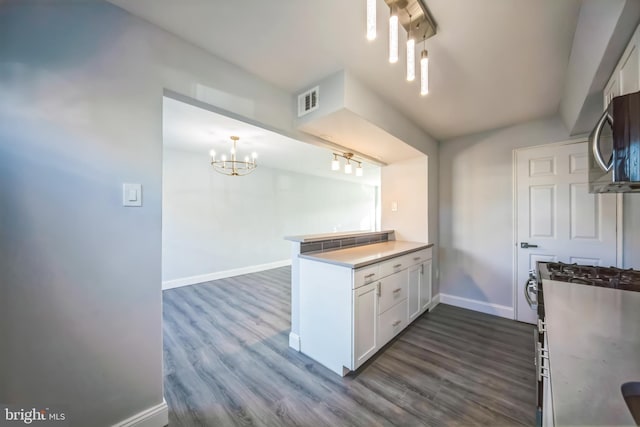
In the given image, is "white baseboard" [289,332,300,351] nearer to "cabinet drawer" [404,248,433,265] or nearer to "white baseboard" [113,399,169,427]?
"white baseboard" [113,399,169,427]

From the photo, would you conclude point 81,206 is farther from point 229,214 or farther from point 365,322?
point 229,214

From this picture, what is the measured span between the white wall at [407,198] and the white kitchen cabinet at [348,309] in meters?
0.93

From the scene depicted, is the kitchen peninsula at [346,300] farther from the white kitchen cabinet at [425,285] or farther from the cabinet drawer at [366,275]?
the white kitchen cabinet at [425,285]

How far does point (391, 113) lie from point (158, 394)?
283 centimetres

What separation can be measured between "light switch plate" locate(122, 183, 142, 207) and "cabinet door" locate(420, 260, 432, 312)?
2.76 meters

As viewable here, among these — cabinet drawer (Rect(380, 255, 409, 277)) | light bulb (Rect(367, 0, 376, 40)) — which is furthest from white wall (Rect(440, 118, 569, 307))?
light bulb (Rect(367, 0, 376, 40))

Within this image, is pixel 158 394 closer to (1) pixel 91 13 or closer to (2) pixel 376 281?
(2) pixel 376 281

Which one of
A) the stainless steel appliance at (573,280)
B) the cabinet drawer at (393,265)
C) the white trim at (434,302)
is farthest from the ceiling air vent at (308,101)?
the white trim at (434,302)

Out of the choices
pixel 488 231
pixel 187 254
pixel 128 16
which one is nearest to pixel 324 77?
pixel 128 16

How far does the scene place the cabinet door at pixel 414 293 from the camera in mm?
2519

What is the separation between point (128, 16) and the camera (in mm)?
1304

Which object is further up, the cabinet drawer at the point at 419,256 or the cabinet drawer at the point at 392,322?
the cabinet drawer at the point at 419,256

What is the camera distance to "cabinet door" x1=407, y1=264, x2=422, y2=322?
2519 mm

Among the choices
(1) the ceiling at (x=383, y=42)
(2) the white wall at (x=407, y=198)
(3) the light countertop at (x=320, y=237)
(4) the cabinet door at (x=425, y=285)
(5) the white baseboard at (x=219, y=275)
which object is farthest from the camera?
(5) the white baseboard at (x=219, y=275)
